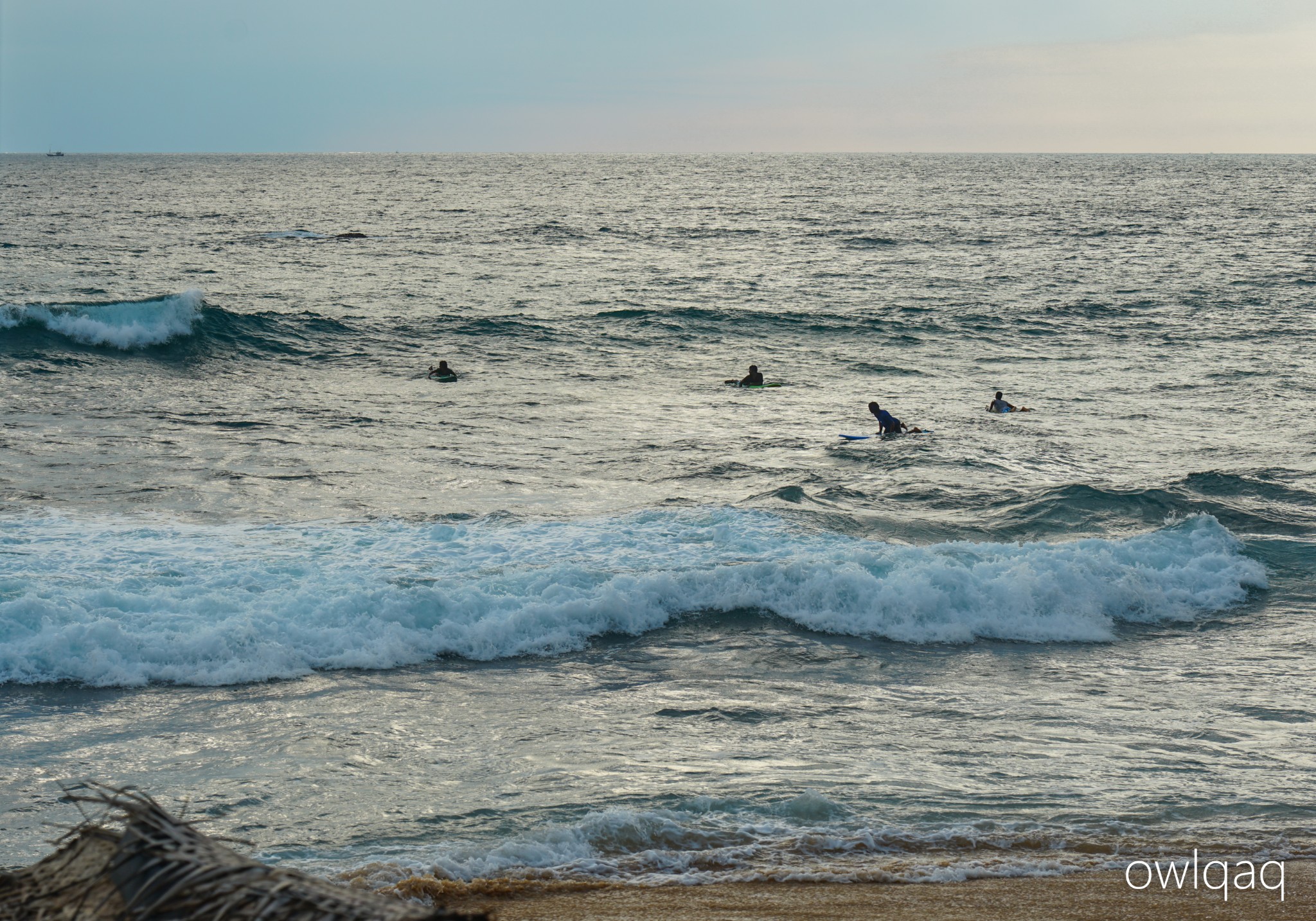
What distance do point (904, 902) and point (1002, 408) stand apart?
53.1ft

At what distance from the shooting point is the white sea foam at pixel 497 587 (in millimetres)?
9086

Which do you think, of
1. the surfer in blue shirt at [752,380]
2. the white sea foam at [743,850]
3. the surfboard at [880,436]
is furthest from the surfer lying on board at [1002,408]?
the white sea foam at [743,850]

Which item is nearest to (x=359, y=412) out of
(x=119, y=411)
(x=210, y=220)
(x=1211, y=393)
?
(x=119, y=411)

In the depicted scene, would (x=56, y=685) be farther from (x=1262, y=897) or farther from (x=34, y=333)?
(x=34, y=333)

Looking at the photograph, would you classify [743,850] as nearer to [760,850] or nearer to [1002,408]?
[760,850]

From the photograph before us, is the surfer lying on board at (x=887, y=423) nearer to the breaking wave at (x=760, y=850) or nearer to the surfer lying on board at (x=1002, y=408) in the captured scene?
the surfer lying on board at (x=1002, y=408)

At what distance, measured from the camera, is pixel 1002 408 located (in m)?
20.3

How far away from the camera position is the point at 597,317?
30875mm

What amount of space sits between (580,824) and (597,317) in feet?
83.8

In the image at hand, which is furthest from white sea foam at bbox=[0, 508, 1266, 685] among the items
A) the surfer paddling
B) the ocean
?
the surfer paddling

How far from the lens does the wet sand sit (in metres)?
5.28

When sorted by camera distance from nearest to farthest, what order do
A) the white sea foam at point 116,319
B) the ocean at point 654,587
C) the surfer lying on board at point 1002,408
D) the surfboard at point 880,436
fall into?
the ocean at point 654,587 < the surfboard at point 880,436 < the surfer lying on board at point 1002,408 < the white sea foam at point 116,319

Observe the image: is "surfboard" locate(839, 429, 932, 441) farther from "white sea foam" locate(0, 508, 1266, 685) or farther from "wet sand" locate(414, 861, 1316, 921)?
"wet sand" locate(414, 861, 1316, 921)

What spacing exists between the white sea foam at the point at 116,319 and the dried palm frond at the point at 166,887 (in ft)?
81.7
